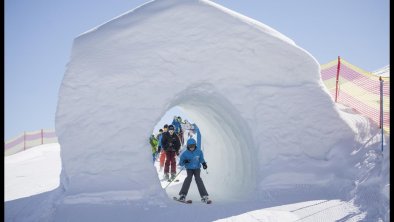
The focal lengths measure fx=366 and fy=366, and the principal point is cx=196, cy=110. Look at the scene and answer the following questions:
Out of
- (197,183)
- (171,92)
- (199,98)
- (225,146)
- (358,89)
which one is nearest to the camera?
(171,92)

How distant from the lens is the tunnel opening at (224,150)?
6840 mm

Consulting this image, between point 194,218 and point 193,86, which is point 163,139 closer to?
point 193,86

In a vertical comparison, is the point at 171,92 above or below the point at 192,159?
above

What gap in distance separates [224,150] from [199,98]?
3.08 metres

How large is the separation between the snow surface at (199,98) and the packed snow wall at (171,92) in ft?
0.06

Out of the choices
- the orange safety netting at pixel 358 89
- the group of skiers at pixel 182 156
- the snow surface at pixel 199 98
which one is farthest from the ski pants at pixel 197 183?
the orange safety netting at pixel 358 89

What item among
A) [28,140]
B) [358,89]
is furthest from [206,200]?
[28,140]

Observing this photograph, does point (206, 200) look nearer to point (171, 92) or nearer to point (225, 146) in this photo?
point (171, 92)

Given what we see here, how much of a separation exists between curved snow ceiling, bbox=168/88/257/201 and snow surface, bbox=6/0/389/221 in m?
0.08

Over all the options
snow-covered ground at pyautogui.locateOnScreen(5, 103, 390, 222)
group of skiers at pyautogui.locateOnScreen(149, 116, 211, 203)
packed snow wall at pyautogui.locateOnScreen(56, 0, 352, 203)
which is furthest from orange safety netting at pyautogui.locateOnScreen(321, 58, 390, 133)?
group of skiers at pyautogui.locateOnScreen(149, 116, 211, 203)

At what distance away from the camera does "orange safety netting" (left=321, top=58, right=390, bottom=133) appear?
7.40 metres

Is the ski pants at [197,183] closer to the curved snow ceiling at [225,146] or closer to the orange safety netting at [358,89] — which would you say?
the curved snow ceiling at [225,146]

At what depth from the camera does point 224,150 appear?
33.0ft

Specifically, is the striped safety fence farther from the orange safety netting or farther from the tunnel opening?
the orange safety netting
